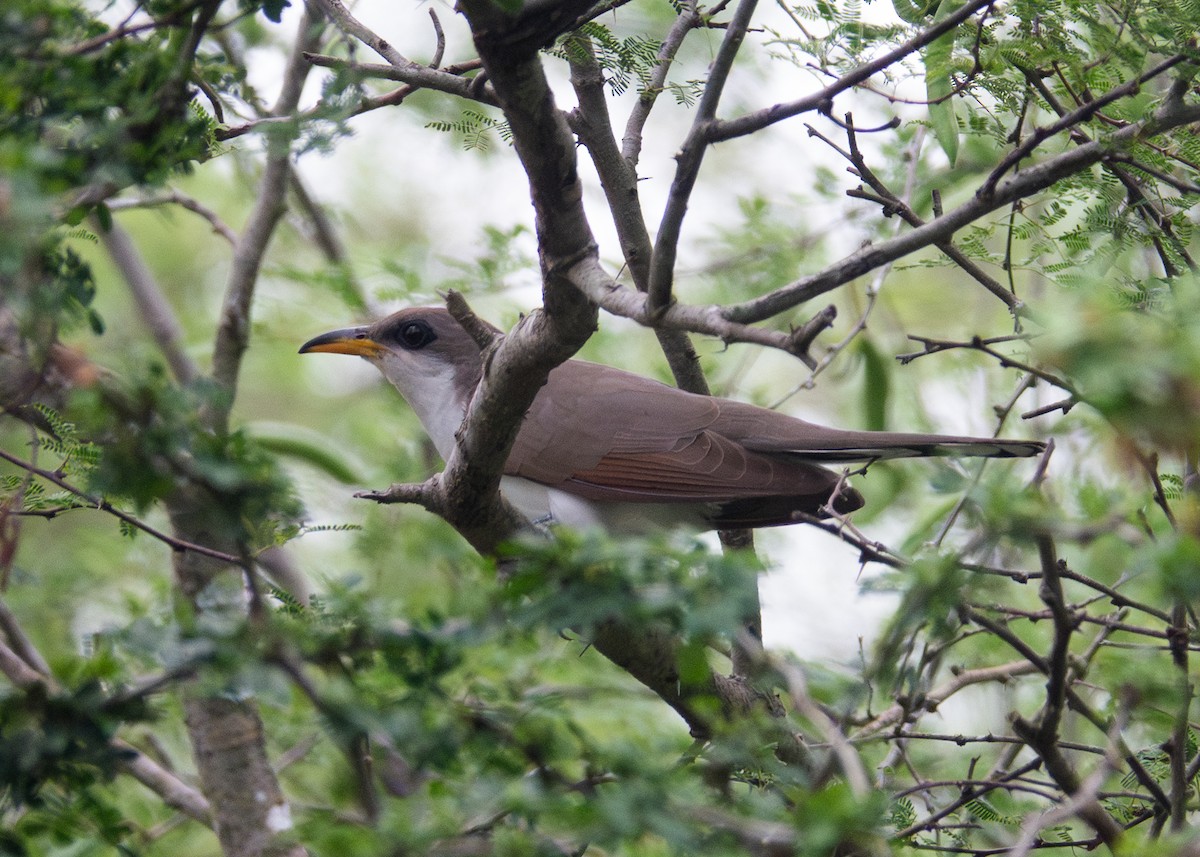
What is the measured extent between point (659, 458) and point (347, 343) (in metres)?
1.53

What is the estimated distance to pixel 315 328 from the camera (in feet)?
20.9

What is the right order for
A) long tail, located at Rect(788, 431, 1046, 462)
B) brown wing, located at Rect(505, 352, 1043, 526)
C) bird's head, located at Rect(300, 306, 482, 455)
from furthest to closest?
1. bird's head, located at Rect(300, 306, 482, 455)
2. brown wing, located at Rect(505, 352, 1043, 526)
3. long tail, located at Rect(788, 431, 1046, 462)

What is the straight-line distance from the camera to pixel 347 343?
498 centimetres

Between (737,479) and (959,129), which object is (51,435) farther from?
(959,129)

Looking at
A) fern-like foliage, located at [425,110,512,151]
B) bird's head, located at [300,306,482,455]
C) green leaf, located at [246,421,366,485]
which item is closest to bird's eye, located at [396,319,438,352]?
bird's head, located at [300,306,482,455]

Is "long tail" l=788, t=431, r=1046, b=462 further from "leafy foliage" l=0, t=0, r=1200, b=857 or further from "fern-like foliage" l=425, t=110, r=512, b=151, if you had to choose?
"fern-like foliage" l=425, t=110, r=512, b=151

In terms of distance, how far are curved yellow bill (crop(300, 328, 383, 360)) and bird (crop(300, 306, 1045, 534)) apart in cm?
52

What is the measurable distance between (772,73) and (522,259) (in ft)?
5.72

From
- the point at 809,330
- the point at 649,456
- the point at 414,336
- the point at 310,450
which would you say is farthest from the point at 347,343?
the point at 809,330

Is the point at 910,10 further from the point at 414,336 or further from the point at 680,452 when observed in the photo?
the point at 414,336

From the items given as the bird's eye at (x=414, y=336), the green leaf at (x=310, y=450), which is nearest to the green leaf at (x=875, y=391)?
the bird's eye at (x=414, y=336)

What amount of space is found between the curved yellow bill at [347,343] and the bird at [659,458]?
52cm

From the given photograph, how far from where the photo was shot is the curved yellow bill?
16.2 ft

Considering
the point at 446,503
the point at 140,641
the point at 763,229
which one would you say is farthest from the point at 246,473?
the point at 763,229
